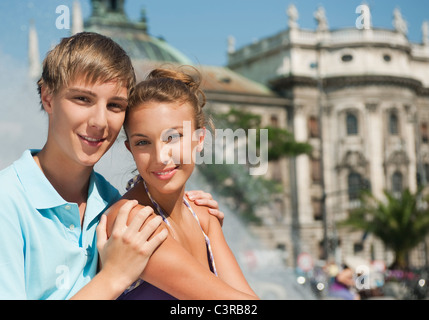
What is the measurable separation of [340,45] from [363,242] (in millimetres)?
12613

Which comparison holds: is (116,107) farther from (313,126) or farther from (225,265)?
(313,126)

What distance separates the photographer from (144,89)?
66.2 inches

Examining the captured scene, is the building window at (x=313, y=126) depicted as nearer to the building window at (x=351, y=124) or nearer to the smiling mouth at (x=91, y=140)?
the building window at (x=351, y=124)

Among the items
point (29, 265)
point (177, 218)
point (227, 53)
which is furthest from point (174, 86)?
point (227, 53)

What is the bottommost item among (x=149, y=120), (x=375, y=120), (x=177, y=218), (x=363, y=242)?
(x=363, y=242)

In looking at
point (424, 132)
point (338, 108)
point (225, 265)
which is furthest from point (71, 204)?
point (424, 132)

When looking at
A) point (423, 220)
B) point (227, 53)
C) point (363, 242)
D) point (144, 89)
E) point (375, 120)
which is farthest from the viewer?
point (227, 53)

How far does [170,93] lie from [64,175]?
36 centimetres

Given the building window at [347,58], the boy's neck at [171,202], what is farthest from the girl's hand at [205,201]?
the building window at [347,58]

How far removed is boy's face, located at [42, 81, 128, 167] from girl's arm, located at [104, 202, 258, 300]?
1.11 feet

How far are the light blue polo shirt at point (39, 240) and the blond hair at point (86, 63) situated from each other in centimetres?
24
